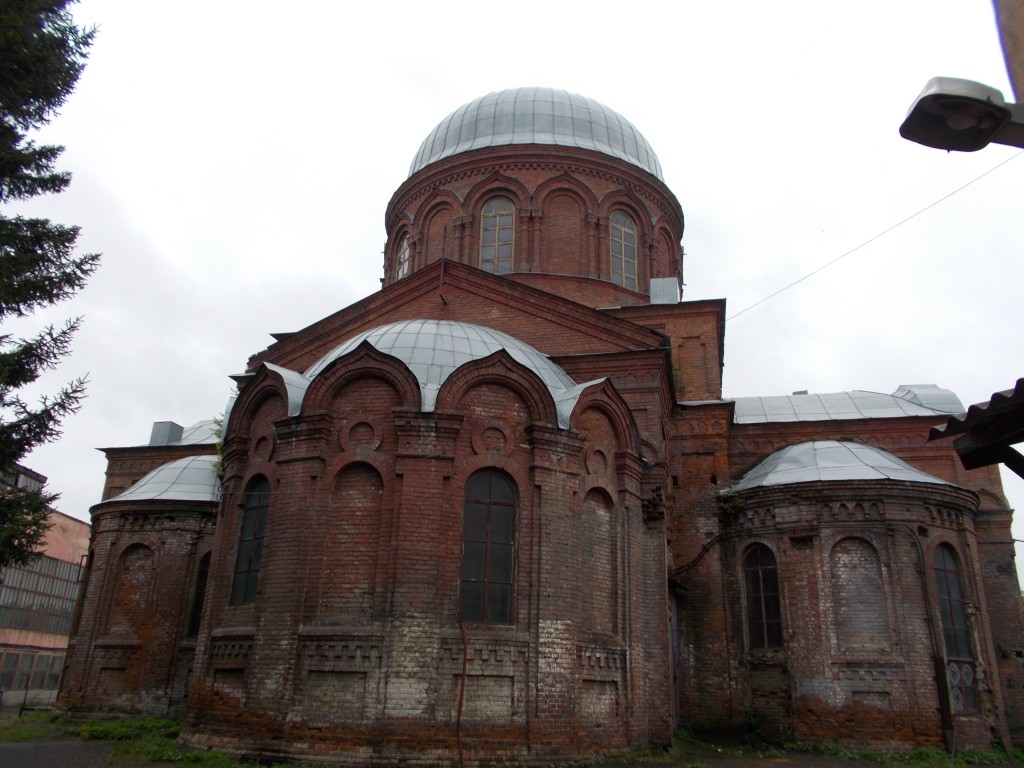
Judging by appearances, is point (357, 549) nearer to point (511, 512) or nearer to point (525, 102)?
point (511, 512)

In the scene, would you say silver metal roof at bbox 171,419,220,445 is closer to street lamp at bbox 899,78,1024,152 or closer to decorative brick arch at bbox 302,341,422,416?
decorative brick arch at bbox 302,341,422,416

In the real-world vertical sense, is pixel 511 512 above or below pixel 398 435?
below

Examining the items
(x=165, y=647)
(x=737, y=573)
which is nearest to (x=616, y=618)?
(x=737, y=573)

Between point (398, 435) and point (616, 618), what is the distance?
160 inches

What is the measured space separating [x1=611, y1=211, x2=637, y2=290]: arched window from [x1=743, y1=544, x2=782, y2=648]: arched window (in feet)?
22.8

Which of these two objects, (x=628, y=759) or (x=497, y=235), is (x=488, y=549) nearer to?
(x=628, y=759)

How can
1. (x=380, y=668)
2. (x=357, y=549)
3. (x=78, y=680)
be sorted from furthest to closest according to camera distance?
(x=78, y=680) → (x=357, y=549) → (x=380, y=668)

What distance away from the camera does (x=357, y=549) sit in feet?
35.7

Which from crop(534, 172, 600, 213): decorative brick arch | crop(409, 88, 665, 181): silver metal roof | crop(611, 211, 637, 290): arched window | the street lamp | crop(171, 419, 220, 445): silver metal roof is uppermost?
crop(409, 88, 665, 181): silver metal roof

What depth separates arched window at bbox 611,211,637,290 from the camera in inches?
764

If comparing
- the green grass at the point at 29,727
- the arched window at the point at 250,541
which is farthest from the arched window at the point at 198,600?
the arched window at the point at 250,541

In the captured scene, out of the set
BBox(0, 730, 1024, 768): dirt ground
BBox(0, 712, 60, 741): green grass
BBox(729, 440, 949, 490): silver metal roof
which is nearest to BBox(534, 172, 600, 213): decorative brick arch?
BBox(729, 440, 949, 490): silver metal roof

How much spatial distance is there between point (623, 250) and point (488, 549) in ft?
34.8

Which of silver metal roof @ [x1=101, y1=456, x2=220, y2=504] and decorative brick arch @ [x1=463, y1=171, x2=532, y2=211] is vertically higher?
decorative brick arch @ [x1=463, y1=171, x2=532, y2=211]
